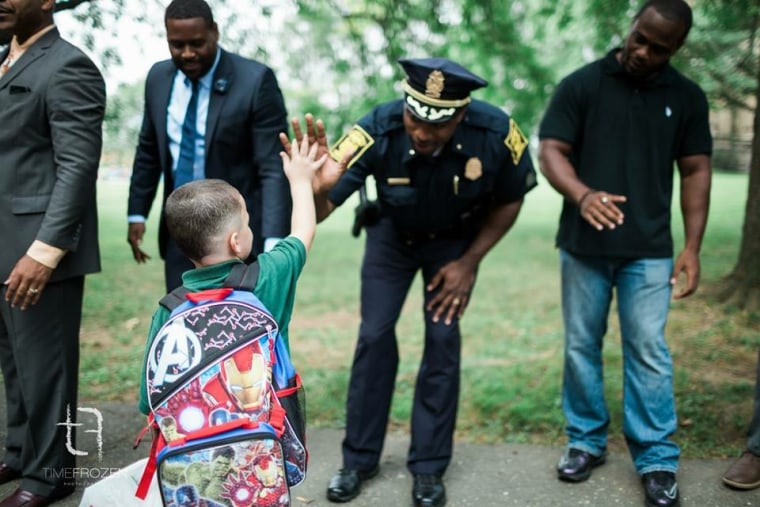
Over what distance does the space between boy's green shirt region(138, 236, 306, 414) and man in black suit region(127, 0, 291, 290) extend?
833 millimetres

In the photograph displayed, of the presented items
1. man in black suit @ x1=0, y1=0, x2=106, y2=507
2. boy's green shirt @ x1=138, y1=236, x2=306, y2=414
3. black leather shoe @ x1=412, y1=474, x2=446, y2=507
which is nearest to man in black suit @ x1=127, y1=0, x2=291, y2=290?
man in black suit @ x1=0, y1=0, x2=106, y2=507

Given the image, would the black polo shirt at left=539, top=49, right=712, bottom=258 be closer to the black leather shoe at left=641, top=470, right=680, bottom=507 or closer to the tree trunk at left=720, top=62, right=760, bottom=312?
the black leather shoe at left=641, top=470, right=680, bottom=507

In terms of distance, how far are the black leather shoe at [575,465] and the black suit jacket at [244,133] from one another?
1.62m

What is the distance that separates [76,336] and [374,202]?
1402 millimetres

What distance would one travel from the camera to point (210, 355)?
78.5 inches

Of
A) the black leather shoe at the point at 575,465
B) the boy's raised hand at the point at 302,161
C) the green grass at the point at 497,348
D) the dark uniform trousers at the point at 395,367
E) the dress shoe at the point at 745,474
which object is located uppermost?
the boy's raised hand at the point at 302,161

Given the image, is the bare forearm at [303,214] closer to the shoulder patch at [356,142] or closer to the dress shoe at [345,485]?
the shoulder patch at [356,142]

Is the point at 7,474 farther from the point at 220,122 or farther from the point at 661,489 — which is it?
the point at 661,489

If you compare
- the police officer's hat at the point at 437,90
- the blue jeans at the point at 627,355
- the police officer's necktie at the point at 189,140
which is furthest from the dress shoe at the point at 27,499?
the blue jeans at the point at 627,355

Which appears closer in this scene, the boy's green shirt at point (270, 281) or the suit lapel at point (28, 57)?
the boy's green shirt at point (270, 281)

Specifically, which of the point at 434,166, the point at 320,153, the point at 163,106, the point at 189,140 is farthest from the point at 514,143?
the point at 163,106

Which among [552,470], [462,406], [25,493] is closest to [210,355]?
[25,493]

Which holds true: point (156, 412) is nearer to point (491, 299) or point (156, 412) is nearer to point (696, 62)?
point (491, 299)

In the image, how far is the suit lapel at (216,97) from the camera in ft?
10.2
